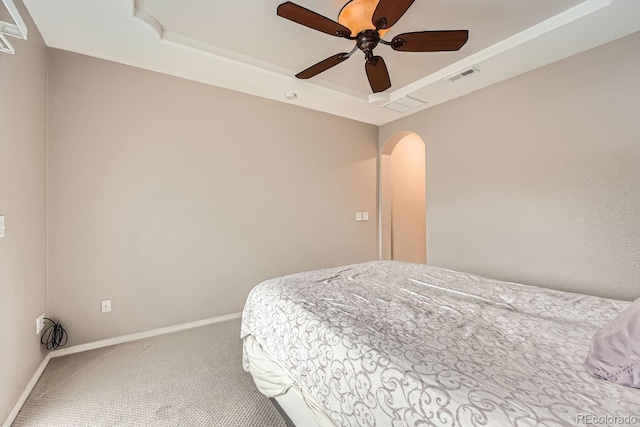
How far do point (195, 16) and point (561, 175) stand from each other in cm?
319

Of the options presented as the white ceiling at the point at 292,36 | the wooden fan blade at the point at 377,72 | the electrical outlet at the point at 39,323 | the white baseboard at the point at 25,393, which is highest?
the white ceiling at the point at 292,36

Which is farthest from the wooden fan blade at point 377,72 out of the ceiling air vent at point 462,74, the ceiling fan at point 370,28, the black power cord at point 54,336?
the black power cord at point 54,336

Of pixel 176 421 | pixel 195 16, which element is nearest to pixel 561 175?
pixel 195 16

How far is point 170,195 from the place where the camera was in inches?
108

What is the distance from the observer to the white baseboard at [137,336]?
91.1 inches

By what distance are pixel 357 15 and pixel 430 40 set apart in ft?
1.52

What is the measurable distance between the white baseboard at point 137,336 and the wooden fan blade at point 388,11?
2947 millimetres

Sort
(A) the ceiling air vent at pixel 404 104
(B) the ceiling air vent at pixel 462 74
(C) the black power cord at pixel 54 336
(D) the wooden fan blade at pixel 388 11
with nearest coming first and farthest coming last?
(D) the wooden fan blade at pixel 388 11 < (C) the black power cord at pixel 54 336 < (B) the ceiling air vent at pixel 462 74 < (A) the ceiling air vent at pixel 404 104

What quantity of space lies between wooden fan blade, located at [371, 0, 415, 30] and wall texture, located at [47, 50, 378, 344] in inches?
78.0

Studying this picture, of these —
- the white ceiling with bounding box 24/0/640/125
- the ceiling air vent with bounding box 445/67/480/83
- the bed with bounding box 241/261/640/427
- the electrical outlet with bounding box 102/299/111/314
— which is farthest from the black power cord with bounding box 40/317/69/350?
the ceiling air vent with bounding box 445/67/480/83

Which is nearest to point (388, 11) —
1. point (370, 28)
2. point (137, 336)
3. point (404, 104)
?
point (370, 28)

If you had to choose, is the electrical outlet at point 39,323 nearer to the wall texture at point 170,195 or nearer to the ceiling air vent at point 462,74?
the wall texture at point 170,195

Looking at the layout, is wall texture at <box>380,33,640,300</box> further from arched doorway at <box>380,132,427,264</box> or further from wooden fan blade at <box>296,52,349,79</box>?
wooden fan blade at <box>296,52,349,79</box>

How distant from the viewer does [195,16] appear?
6.54ft
